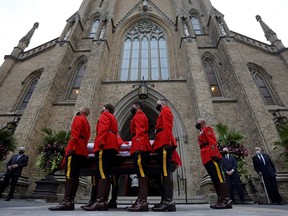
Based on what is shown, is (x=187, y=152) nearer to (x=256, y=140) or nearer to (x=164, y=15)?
(x=256, y=140)

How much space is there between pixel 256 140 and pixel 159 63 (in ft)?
27.8

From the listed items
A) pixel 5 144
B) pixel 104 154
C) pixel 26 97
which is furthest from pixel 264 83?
pixel 26 97

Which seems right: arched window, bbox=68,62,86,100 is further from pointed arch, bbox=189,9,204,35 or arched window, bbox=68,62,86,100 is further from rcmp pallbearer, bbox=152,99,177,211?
rcmp pallbearer, bbox=152,99,177,211

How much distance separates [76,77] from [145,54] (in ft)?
18.5

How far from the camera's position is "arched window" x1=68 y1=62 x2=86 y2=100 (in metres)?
13.0

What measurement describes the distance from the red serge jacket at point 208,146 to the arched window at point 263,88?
34.9 feet

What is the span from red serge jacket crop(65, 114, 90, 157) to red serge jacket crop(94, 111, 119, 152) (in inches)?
11.4

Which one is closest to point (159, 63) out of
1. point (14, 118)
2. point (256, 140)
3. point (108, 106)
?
point (256, 140)

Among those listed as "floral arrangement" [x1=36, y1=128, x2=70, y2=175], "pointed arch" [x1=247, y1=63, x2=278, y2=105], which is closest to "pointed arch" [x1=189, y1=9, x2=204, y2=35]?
"pointed arch" [x1=247, y1=63, x2=278, y2=105]

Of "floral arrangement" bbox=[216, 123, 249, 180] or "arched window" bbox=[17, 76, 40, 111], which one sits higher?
"arched window" bbox=[17, 76, 40, 111]

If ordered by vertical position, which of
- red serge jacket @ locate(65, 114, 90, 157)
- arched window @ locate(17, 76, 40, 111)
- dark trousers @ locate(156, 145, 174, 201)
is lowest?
dark trousers @ locate(156, 145, 174, 201)

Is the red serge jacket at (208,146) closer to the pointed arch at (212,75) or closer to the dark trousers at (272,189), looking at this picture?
the dark trousers at (272,189)

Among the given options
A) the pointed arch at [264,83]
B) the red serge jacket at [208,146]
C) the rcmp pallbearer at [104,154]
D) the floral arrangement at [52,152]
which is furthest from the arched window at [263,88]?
the rcmp pallbearer at [104,154]

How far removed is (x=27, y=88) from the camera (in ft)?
46.3
